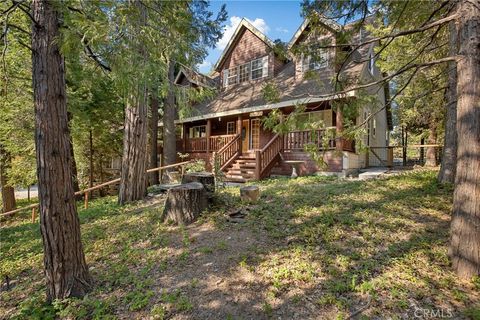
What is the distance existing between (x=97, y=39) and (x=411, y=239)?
17.1 feet

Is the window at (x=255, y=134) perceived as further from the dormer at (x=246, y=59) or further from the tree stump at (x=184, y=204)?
the tree stump at (x=184, y=204)

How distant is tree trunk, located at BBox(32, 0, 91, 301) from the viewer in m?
3.21

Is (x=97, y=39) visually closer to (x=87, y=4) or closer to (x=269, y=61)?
(x=87, y=4)

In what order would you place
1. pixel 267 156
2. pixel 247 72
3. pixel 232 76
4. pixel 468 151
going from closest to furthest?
pixel 468 151
pixel 267 156
pixel 247 72
pixel 232 76

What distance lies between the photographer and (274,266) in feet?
12.3

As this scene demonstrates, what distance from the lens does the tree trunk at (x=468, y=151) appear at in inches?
131

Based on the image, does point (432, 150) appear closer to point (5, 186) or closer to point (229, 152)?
point (229, 152)

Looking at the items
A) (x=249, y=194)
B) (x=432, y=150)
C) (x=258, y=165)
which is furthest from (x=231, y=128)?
(x=432, y=150)

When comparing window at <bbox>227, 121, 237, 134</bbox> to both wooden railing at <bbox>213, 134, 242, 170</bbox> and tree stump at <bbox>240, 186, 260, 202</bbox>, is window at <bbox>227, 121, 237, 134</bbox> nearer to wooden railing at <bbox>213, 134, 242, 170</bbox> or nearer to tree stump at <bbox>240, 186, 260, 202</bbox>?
wooden railing at <bbox>213, 134, 242, 170</bbox>

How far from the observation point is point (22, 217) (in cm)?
1160

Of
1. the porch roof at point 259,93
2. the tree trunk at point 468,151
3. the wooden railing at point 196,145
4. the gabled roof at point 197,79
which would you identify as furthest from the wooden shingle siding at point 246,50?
the tree trunk at point 468,151

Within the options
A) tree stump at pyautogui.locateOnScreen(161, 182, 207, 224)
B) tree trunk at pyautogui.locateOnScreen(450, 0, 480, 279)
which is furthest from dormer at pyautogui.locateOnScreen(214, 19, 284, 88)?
tree trunk at pyautogui.locateOnScreen(450, 0, 480, 279)

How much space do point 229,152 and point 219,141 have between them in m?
1.79

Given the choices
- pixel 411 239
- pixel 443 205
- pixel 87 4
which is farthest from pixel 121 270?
pixel 443 205
